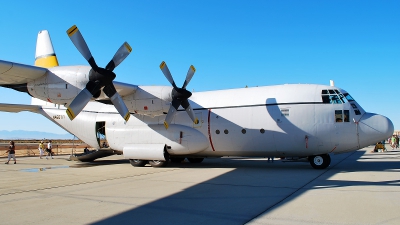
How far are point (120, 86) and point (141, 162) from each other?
4821mm

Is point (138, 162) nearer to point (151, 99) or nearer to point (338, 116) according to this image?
point (151, 99)

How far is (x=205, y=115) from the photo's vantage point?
15500mm

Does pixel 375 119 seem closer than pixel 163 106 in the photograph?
Yes

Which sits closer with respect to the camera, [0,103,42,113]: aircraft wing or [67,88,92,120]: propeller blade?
[67,88,92,120]: propeller blade

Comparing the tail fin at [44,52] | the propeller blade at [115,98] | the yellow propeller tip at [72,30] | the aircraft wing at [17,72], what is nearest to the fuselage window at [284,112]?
the propeller blade at [115,98]

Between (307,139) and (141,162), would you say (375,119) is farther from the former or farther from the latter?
(141,162)

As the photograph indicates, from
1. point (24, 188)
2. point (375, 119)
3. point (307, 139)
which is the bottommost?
point (24, 188)

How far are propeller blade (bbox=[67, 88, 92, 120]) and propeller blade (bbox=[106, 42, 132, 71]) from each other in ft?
5.04

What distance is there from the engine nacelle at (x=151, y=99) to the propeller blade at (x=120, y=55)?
2.36 meters

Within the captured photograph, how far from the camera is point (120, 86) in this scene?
45.0 feet

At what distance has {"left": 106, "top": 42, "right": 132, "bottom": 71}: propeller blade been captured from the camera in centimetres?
1243

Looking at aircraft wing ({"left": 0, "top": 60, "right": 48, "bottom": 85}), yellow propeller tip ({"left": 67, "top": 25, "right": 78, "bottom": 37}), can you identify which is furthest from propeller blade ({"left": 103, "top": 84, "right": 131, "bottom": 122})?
aircraft wing ({"left": 0, "top": 60, "right": 48, "bottom": 85})

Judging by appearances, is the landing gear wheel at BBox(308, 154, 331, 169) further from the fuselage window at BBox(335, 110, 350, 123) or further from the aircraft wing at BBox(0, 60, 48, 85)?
the aircraft wing at BBox(0, 60, 48, 85)

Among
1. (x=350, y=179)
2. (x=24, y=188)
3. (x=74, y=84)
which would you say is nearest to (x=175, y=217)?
(x=24, y=188)
